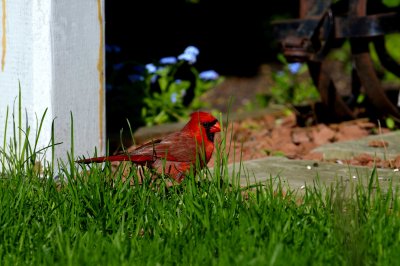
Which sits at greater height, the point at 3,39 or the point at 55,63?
the point at 3,39

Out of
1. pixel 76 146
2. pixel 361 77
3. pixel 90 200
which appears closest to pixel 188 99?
pixel 361 77

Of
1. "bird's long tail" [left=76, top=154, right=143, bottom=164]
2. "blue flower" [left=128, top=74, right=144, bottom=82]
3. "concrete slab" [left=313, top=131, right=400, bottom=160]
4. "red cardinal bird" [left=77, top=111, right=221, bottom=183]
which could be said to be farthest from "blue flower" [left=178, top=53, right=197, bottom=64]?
"bird's long tail" [left=76, top=154, right=143, bottom=164]

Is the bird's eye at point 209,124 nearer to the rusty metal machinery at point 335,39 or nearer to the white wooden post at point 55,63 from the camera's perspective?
the white wooden post at point 55,63

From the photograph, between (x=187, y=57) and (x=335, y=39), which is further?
(x=187, y=57)

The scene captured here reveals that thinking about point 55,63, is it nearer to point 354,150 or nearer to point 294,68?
point 354,150

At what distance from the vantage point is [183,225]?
10.3 ft

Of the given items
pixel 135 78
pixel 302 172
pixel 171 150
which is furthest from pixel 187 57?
pixel 171 150

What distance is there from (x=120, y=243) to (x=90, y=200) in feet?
1.52

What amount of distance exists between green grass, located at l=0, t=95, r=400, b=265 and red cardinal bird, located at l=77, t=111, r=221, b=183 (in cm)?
18

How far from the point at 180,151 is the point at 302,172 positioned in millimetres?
709

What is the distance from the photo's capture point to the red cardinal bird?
3775 millimetres

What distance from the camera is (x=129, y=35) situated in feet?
27.2

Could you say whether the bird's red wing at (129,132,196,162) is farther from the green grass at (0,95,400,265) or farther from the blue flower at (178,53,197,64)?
the blue flower at (178,53,197,64)

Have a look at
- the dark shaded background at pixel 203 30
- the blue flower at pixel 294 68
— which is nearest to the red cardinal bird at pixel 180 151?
the blue flower at pixel 294 68
